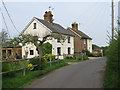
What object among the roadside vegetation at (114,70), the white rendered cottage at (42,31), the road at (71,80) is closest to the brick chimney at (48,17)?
the white rendered cottage at (42,31)

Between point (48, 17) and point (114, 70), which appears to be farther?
point (48, 17)

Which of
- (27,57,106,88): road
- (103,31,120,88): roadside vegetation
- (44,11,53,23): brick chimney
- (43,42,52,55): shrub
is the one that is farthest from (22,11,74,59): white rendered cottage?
(103,31,120,88): roadside vegetation

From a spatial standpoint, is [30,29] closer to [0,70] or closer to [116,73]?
[0,70]

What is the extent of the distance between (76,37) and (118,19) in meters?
34.9

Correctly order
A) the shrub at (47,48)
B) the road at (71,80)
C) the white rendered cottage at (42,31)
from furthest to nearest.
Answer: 1. the white rendered cottage at (42,31)
2. the shrub at (47,48)
3. the road at (71,80)

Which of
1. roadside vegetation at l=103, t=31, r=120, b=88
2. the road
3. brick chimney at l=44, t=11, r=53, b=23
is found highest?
brick chimney at l=44, t=11, r=53, b=23

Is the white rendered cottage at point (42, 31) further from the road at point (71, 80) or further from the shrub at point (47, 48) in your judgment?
the road at point (71, 80)

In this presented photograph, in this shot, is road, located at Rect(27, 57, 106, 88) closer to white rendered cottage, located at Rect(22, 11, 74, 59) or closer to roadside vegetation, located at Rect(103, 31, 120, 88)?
roadside vegetation, located at Rect(103, 31, 120, 88)

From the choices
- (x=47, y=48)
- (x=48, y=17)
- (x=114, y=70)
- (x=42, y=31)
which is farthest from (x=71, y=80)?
(x=48, y=17)

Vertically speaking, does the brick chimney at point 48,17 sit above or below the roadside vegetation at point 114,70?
above

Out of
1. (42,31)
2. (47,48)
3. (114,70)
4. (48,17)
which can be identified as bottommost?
(114,70)

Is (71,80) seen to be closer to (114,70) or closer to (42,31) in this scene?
(114,70)

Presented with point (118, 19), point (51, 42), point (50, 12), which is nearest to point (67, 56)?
point (51, 42)

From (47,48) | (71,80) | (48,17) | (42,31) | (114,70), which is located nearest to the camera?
(114,70)
